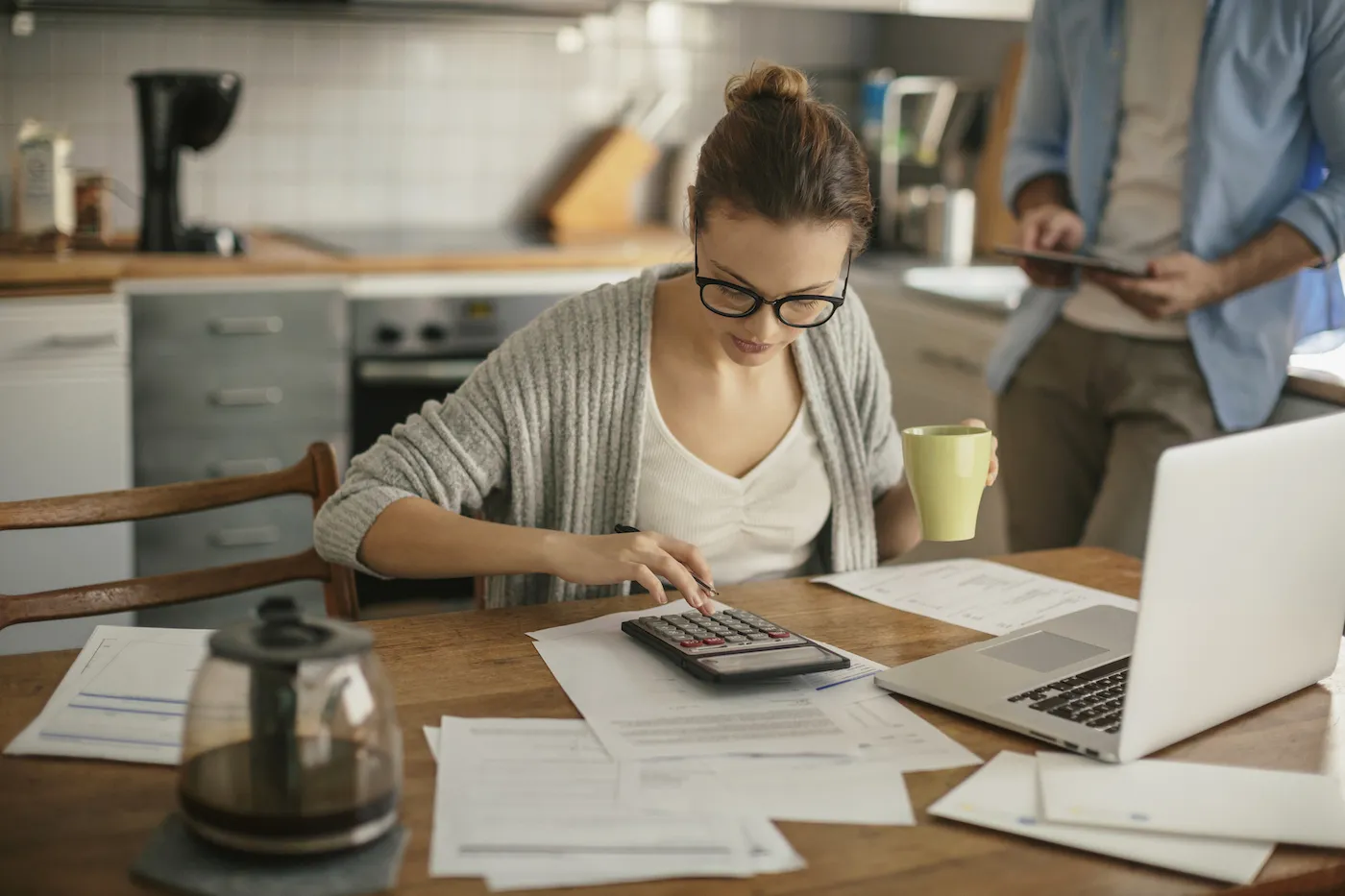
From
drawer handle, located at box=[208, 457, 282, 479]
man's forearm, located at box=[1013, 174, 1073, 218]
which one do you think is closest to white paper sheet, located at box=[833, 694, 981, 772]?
man's forearm, located at box=[1013, 174, 1073, 218]

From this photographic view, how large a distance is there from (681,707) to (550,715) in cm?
11

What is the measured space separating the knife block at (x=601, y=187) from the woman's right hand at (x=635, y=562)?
2403 millimetres

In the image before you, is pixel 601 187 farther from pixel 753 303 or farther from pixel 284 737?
pixel 284 737

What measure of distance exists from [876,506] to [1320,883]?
0.87m

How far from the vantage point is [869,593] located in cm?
153

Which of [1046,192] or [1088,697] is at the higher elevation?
[1046,192]

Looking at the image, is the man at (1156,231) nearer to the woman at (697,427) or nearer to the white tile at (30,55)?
the woman at (697,427)

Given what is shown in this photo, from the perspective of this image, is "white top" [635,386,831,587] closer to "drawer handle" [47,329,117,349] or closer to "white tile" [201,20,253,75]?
"drawer handle" [47,329,117,349]

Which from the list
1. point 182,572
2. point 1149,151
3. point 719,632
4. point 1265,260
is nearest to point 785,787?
point 719,632

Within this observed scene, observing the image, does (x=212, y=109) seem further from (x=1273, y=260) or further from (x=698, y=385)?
(x=1273, y=260)

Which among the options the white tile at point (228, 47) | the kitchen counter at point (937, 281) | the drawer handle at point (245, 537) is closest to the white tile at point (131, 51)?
the white tile at point (228, 47)

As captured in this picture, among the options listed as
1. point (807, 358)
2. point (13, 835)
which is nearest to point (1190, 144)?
point (807, 358)

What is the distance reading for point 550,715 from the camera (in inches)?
45.3

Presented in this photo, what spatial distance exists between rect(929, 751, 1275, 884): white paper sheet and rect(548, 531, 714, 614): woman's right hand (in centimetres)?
35
